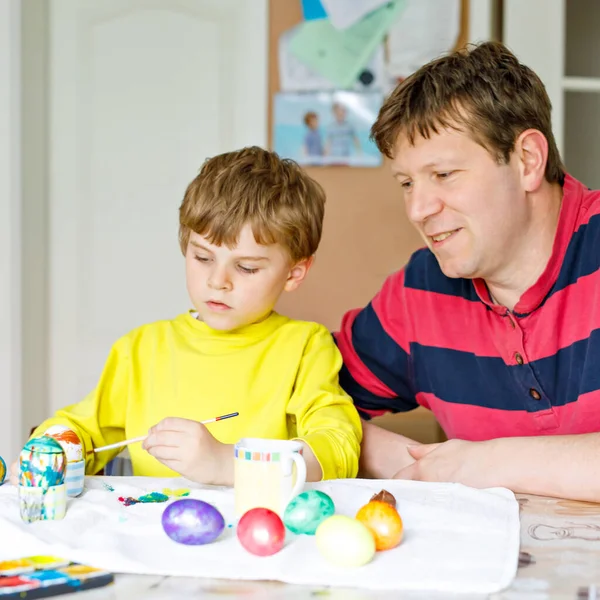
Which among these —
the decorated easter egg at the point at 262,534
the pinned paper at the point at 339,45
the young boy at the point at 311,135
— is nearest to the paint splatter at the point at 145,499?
the decorated easter egg at the point at 262,534

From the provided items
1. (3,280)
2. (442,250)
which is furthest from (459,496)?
(3,280)

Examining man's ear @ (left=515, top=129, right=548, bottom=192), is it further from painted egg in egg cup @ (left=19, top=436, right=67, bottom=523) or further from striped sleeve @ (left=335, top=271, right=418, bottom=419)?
painted egg in egg cup @ (left=19, top=436, right=67, bottom=523)

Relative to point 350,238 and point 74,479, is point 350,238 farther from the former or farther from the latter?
point 74,479

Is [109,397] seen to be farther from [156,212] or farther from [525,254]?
[156,212]

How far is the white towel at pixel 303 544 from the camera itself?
0.78 meters

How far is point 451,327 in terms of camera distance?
1504mm

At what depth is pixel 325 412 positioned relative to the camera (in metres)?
1.32

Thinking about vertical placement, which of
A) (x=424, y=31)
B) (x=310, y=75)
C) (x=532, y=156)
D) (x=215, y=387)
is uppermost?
(x=424, y=31)

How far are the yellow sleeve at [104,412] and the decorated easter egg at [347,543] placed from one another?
60 cm

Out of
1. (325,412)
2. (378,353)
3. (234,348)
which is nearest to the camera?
(325,412)

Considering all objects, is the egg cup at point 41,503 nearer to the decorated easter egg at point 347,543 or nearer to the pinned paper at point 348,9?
the decorated easter egg at point 347,543

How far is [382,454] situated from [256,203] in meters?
0.46

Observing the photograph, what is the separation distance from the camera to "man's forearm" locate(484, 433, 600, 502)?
3.65ft

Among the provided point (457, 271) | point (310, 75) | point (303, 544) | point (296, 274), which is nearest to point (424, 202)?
point (457, 271)
